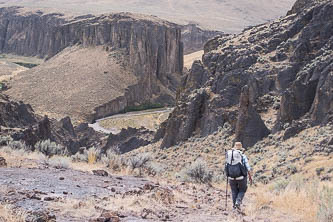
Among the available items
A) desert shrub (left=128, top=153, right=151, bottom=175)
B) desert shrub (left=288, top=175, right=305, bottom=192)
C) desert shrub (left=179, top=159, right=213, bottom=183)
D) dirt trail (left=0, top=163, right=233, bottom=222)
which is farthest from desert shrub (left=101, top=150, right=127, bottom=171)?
desert shrub (left=288, top=175, right=305, bottom=192)

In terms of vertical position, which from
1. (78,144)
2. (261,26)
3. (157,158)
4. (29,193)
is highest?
(261,26)

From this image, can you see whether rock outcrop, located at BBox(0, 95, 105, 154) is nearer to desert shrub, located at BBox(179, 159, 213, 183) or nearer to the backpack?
desert shrub, located at BBox(179, 159, 213, 183)

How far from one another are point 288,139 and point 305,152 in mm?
2681

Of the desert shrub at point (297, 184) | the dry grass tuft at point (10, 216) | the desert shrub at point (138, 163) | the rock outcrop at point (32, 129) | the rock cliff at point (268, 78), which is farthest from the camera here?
the rock outcrop at point (32, 129)

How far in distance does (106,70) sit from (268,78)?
2445 inches

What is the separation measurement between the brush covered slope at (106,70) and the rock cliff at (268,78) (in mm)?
42162

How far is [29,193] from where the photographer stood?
1042cm

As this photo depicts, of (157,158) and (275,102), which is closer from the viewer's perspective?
(275,102)

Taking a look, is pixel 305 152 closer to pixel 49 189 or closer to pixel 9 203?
pixel 49 189

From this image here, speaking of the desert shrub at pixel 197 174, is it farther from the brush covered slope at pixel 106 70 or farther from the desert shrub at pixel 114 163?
the brush covered slope at pixel 106 70

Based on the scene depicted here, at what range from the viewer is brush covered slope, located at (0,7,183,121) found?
7644cm

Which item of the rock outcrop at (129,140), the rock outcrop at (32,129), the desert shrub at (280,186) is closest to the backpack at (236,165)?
the desert shrub at (280,186)

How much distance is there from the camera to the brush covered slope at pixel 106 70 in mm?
76438

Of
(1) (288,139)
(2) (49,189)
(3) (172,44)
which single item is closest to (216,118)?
(1) (288,139)
